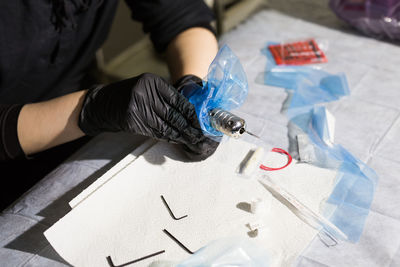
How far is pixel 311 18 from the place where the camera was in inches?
50.3

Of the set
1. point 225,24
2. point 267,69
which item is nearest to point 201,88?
point 267,69

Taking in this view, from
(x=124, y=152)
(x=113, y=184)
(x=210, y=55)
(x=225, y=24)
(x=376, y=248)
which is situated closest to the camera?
(x=376, y=248)

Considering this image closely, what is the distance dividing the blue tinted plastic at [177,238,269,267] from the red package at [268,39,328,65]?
0.59 metres

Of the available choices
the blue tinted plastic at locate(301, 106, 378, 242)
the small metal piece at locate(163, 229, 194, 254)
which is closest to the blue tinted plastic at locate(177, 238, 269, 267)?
the small metal piece at locate(163, 229, 194, 254)

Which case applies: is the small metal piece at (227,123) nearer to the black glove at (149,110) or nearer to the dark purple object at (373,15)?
the black glove at (149,110)

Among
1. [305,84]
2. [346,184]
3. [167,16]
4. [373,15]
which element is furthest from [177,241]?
[373,15]

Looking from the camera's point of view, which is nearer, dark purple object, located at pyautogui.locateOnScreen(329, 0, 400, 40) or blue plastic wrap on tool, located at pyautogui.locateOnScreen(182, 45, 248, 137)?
blue plastic wrap on tool, located at pyautogui.locateOnScreen(182, 45, 248, 137)

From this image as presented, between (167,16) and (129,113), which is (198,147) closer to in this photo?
(129,113)

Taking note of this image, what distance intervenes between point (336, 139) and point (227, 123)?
303 mm

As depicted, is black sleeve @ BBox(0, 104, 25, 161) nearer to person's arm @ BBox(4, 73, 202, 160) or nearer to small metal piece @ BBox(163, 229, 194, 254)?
person's arm @ BBox(4, 73, 202, 160)

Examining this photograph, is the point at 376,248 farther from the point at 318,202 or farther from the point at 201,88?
the point at 201,88

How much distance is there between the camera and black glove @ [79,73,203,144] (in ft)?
2.32

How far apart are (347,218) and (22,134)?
0.65 m

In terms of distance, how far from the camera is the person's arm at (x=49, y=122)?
0.81 metres
